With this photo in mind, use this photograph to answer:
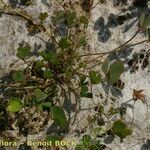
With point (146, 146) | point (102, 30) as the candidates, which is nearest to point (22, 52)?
point (102, 30)

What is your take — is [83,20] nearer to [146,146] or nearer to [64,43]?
[64,43]

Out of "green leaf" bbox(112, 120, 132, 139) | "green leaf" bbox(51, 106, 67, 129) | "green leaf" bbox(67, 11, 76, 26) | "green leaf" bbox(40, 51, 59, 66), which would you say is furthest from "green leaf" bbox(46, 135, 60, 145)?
"green leaf" bbox(67, 11, 76, 26)

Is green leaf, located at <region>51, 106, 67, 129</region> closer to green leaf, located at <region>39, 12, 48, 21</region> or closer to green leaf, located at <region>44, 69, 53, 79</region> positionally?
green leaf, located at <region>44, 69, 53, 79</region>

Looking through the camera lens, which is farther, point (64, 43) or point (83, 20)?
point (83, 20)

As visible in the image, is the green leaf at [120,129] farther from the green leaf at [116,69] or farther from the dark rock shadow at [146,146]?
the green leaf at [116,69]

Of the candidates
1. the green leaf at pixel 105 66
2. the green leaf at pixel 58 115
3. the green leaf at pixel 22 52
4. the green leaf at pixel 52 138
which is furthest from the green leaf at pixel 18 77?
the green leaf at pixel 105 66
